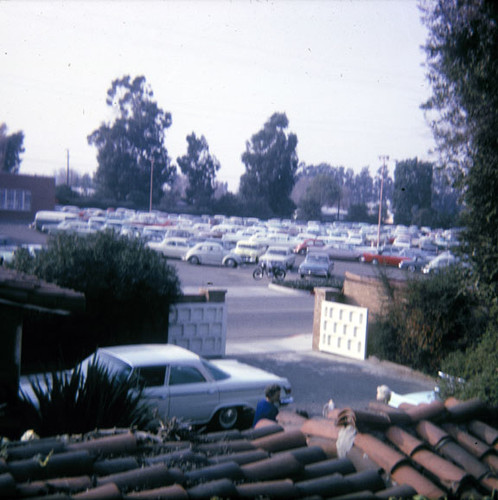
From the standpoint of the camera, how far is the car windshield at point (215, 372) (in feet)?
30.6

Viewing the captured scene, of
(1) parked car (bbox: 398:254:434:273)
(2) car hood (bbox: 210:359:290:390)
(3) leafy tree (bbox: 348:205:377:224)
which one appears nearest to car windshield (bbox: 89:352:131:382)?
(2) car hood (bbox: 210:359:290:390)

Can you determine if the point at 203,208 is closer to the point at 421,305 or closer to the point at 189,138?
the point at 189,138

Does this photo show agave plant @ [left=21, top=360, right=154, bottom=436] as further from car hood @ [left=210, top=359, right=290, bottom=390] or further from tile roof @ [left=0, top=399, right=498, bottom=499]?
car hood @ [left=210, top=359, right=290, bottom=390]

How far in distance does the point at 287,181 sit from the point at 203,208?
11.5m

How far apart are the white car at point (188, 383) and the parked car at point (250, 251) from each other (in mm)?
29715

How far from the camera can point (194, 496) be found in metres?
3.34

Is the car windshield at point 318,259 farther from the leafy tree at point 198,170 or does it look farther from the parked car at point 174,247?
the leafy tree at point 198,170

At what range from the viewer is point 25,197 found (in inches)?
2142

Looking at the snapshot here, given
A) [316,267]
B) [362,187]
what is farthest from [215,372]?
[362,187]

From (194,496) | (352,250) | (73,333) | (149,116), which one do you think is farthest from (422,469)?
(149,116)

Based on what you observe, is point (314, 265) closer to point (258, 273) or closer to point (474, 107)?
point (258, 273)

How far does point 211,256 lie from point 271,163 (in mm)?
40916

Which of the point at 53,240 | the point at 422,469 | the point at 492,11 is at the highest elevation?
the point at 492,11

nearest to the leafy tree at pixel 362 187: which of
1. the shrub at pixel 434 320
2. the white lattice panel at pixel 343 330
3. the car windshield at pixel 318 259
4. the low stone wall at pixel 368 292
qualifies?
the car windshield at pixel 318 259
